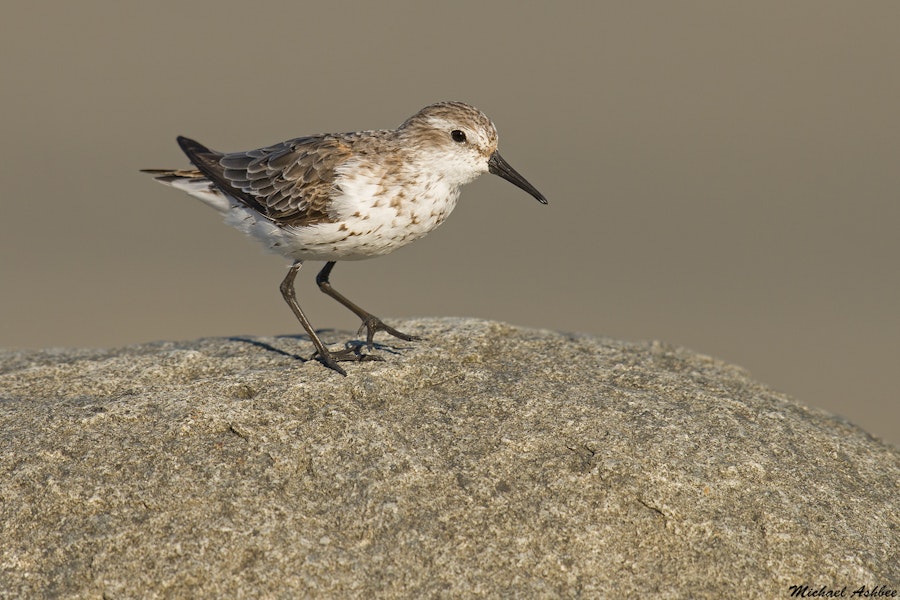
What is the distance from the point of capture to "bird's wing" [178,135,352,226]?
8216mm

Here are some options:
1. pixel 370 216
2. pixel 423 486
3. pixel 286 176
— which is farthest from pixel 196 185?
pixel 423 486

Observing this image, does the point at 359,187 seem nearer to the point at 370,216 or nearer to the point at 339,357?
the point at 370,216

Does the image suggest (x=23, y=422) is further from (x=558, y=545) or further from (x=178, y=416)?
(x=558, y=545)

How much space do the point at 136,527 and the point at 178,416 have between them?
106cm

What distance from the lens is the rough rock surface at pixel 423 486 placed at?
5.77m

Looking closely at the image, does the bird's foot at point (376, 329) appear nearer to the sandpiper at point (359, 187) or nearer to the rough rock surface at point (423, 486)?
the sandpiper at point (359, 187)

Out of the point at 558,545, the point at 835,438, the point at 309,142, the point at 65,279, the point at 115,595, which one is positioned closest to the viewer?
the point at 115,595

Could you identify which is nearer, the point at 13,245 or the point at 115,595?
the point at 115,595

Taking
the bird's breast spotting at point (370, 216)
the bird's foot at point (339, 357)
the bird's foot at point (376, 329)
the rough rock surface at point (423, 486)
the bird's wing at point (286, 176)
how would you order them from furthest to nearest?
the bird's foot at point (376, 329), the bird's wing at point (286, 176), the bird's breast spotting at point (370, 216), the bird's foot at point (339, 357), the rough rock surface at point (423, 486)

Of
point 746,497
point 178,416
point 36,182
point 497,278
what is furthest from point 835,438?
point 36,182

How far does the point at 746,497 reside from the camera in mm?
6398

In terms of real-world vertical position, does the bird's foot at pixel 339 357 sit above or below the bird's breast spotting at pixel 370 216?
below

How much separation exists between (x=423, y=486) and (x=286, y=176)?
3.26m

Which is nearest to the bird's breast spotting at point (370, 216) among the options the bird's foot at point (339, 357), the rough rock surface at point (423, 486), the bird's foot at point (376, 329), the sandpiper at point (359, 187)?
the sandpiper at point (359, 187)
